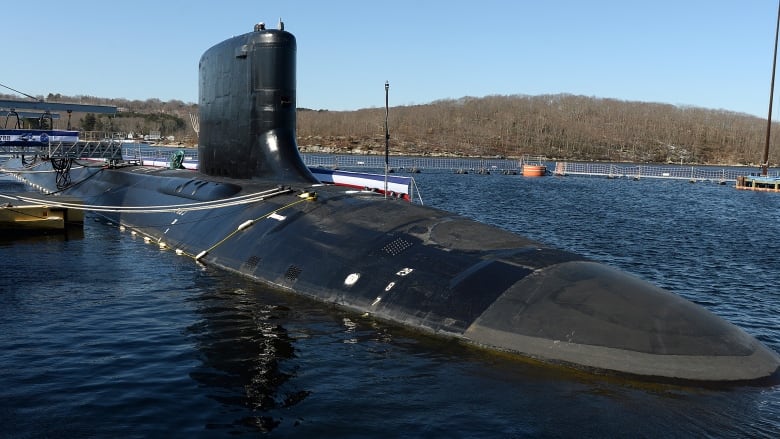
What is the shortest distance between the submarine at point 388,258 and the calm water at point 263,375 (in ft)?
1.39

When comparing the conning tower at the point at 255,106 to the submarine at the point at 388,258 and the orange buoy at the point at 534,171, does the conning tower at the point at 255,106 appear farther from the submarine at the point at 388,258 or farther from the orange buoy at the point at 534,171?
the orange buoy at the point at 534,171

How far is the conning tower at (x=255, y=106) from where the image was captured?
2241 centimetres

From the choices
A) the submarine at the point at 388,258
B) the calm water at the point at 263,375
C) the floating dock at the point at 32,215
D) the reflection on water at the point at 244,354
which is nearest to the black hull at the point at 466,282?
the submarine at the point at 388,258

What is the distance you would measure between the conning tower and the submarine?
48 mm

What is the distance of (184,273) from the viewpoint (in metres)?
19.2

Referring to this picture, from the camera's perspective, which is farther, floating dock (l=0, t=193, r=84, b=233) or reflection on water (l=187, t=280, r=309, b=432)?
floating dock (l=0, t=193, r=84, b=233)

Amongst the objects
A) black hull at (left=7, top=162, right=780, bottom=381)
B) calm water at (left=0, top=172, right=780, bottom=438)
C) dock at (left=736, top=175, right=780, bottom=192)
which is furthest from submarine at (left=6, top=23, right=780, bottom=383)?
dock at (left=736, top=175, right=780, bottom=192)

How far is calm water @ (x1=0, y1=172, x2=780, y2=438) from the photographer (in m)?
9.30

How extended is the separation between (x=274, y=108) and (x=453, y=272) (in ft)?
38.6

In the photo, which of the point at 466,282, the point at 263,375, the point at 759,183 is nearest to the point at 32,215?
the point at 263,375

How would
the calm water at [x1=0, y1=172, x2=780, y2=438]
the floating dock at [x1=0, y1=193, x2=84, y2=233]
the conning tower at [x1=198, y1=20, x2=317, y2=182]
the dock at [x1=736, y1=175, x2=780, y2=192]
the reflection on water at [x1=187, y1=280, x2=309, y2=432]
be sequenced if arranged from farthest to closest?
1. the dock at [x1=736, y1=175, x2=780, y2=192]
2. the floating dock at [x1=0, y1=193, x2=84, y2=233]
3. the conning tower at [x1=198, y1=20, x2=317, y2=182]
4. the reflection on water at [x1=187, y1=280, x2=309, y2=432]
5. the calm water at [x1=0, y1=172, x2=780, y2=438]

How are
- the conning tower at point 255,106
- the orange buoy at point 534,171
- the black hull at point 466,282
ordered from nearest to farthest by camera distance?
the black hull at point 466,282 < the conning tower at point 255,106 < the orange buoy at point 534,171

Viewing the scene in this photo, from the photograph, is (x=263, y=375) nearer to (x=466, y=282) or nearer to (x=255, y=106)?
(x=466, y=282)

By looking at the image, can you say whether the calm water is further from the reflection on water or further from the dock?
the dock
